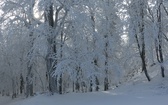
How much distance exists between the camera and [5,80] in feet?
193

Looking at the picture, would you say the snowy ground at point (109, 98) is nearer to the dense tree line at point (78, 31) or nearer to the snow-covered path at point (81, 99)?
the snow-covered path at point (81, 99)

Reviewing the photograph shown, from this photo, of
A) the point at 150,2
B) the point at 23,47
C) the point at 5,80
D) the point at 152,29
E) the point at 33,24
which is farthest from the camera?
the point at 5,80

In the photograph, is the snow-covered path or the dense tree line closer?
the snow-covered path

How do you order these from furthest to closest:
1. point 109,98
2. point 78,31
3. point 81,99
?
point 78,31, point 81,99, point 109,98

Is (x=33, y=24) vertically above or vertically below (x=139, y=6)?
below

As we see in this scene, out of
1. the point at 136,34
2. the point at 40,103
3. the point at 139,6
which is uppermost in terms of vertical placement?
the point at 139,6

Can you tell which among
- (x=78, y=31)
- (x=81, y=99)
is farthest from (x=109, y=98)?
(x=78, y=31)

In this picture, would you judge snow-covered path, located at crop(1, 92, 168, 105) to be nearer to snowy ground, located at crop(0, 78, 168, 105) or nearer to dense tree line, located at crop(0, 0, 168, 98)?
snowy ground, located at crop(0, 78, 168, 105)

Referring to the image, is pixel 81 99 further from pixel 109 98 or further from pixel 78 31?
pixel 78 31

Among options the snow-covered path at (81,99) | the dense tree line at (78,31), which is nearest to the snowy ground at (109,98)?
the snow-covered path at (81,99)

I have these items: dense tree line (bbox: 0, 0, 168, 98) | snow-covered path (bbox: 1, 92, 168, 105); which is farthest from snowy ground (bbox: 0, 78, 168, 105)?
dense tree line (bbox: 0, 0, 168, 98)

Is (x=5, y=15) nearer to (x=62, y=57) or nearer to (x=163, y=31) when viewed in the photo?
(x=62, y=57)

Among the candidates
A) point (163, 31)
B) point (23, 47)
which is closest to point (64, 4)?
point (163, 31)

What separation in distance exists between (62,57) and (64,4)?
11.3 feet
